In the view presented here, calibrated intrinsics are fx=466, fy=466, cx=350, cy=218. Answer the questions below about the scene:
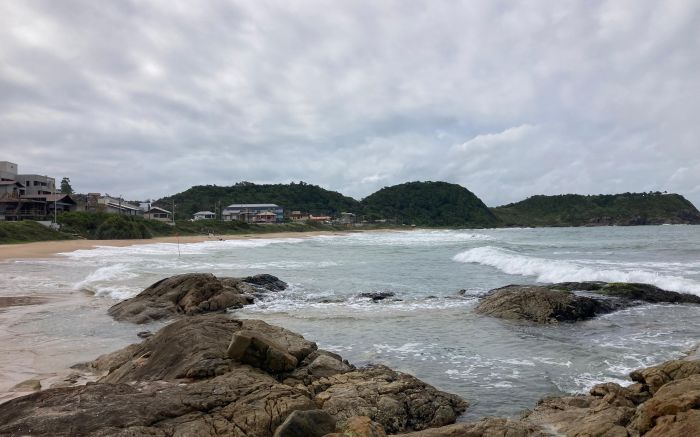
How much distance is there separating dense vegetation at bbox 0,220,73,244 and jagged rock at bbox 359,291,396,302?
4324 centimetres

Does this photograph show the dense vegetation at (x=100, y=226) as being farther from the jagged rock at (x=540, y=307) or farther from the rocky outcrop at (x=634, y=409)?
the rocky outcrop at (x=634, y=409)

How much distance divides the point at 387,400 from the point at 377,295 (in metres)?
12.2

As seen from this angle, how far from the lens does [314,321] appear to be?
14.3 metres

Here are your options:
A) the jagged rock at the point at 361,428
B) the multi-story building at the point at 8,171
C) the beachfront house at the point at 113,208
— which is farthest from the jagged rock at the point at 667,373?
the multi-story building at the point at 8,171

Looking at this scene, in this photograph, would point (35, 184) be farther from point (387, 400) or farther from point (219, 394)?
point (387, 400)

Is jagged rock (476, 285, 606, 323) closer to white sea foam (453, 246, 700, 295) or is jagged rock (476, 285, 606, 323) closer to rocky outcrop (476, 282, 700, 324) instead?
rocky outcrop (476, 282, 700, 324)

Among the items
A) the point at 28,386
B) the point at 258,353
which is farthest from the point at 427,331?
the point at 28,386

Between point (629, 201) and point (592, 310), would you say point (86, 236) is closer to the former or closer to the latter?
point (592, 310)

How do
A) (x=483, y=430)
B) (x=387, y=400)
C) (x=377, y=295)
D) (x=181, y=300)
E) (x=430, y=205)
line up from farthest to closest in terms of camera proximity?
(x=430, y=205), (x=377, y=295), (x=181, y=300), (x=387, y=400), (x=483, y=430)

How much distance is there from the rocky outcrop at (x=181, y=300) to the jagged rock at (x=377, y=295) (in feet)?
15.2

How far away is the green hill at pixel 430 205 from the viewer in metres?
161

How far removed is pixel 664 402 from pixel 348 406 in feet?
12.6

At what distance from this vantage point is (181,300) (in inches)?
638

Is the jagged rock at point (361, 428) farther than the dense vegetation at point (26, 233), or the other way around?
the dense vegetation at point (26, 233)
